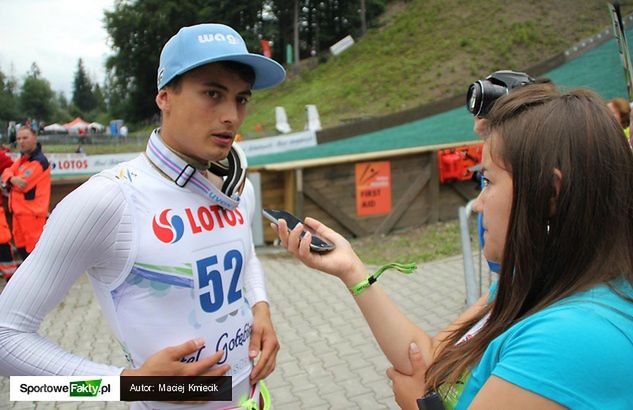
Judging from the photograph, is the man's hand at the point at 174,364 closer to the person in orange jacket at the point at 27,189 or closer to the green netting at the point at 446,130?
the person in orange jacket at the point at 27,189

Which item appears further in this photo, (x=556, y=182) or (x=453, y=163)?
(x=453, y=163)

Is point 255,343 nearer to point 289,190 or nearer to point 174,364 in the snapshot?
point 174,364

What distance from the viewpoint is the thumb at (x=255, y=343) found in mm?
1803

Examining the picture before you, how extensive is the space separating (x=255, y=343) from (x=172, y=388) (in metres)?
0.44

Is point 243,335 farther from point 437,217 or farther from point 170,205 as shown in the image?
point 437,217

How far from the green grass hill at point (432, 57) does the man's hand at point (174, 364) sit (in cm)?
2299

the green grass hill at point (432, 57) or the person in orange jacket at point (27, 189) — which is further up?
the green grass hill at point (432, 57)

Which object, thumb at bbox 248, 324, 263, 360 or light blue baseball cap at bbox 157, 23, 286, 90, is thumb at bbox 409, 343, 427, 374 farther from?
light blue baseball cap at bbox 157, 23, 286, 90

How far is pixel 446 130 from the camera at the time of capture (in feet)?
55.2

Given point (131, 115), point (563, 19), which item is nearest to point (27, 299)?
point (563, 19)

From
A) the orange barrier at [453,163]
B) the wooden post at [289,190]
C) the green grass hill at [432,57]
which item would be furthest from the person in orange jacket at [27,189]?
the green grass hill at [432,57]

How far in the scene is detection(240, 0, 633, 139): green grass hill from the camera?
26312 mm

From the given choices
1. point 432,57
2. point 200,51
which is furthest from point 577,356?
point 432,57

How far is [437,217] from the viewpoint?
Result: 362 inches
